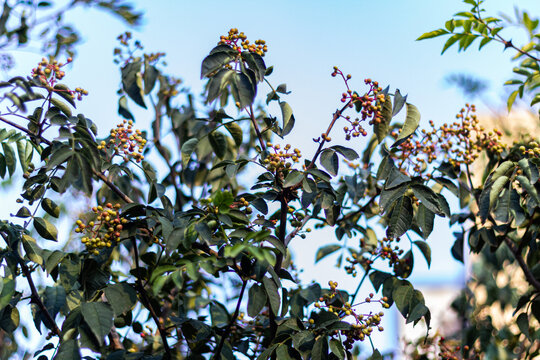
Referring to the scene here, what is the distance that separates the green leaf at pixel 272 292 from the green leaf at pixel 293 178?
30cm

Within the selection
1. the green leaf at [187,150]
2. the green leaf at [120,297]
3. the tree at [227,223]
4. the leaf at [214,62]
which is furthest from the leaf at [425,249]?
the green leaf at [120,297]

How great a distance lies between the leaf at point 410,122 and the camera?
2.15 m

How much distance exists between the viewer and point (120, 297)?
1.93m

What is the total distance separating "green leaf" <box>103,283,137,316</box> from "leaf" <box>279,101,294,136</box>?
2.33 feet

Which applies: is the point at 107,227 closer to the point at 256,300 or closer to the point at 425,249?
the point at 256,300

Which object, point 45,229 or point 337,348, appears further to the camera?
point 45,229

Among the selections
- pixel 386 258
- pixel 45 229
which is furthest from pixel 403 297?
pixel 45 229

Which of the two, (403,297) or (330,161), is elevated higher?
(330,161)

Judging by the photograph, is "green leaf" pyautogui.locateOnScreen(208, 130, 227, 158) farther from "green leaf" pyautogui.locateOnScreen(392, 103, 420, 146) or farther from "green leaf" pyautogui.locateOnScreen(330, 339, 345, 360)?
"green leaf" pyautogui.locateOnScreen(330, 339, 345, 360)

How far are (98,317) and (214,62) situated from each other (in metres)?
0.85

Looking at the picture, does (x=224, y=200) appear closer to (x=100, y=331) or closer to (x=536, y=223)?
(x=100, y=331)

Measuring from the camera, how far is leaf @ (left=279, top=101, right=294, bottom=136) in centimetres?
217

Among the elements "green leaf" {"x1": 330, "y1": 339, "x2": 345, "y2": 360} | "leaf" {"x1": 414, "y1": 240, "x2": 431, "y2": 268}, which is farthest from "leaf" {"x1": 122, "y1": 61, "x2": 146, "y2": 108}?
"green leaf" {"x1": 330, "y1": 339, "x2": 345, "y2": 360}

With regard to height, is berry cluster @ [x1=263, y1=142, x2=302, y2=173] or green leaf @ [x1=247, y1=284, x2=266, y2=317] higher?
berry cluster @ [x1=263, y1=142, x2=302, y2=173]
